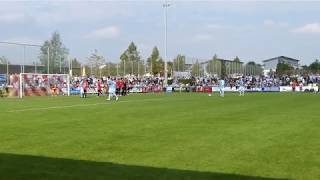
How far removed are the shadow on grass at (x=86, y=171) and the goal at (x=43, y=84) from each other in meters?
43.7

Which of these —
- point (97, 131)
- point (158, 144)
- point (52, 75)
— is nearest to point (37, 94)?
point (52, 75)

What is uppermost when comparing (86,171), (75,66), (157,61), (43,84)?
(157,61)

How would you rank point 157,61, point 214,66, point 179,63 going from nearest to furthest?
1. point 179,63
2. point 214,66
3. point 157,61

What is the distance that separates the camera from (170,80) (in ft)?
291

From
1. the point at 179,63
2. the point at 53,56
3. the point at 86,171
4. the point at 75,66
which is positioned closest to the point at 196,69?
the point at 179,63

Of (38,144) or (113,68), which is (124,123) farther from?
(113,68)

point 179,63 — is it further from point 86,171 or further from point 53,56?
point 86,171

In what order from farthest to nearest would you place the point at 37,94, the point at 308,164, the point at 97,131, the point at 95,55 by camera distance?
the point at 95,55 < the point at 37,94 < the point at 97,131 < the point at 308,164

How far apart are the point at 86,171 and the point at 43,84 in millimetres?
49339

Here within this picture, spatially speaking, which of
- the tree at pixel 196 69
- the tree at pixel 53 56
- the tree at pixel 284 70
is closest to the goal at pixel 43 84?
the tree at pixel 53 56

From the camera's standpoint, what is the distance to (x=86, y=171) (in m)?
9.41

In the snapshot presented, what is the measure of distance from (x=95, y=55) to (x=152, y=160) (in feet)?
298

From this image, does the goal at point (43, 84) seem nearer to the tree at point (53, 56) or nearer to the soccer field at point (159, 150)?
the tree at point (53, 56)

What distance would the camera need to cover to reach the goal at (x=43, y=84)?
5481 centimetres
